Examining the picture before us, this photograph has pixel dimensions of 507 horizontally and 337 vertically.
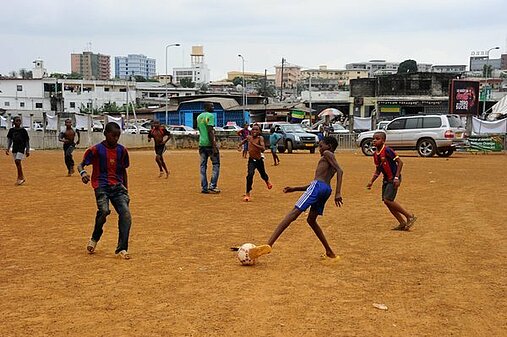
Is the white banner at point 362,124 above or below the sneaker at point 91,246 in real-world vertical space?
above

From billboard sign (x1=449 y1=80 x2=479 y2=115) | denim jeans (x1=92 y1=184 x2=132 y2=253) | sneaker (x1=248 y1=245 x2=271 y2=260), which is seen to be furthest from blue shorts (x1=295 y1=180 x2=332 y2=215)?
billboard sign (x1=449 y1=80 x2=479 y2=115)

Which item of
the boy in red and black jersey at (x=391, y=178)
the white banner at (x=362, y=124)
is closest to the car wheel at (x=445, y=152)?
the white banner at (x=362, y=124)

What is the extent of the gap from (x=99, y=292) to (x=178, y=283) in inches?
30.6

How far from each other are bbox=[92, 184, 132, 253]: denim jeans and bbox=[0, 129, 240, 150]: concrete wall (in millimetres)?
30027

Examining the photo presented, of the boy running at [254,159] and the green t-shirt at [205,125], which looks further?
the green t-shirt at [205,125]

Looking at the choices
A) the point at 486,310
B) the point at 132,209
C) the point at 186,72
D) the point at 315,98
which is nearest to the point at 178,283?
the point at 486,310

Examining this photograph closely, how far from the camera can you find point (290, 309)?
5.21 meters

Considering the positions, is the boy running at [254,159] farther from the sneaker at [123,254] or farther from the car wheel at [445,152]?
the car wheel at [445,152]

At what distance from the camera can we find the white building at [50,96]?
79375 millimetres

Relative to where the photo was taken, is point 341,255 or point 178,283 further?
point 341,255

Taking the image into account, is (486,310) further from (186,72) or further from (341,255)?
(186,72)

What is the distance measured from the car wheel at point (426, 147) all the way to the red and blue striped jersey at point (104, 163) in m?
20.3

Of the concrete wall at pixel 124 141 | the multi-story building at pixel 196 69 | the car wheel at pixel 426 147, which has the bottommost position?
the concrete wall at pixel 124 141

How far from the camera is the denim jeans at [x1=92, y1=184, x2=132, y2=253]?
7.14 metres
